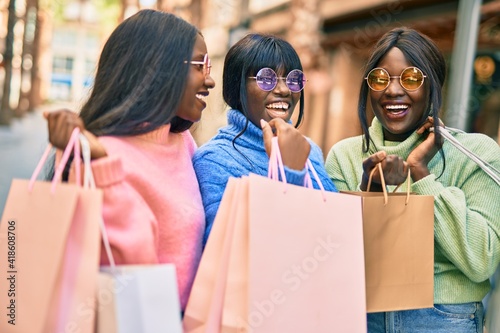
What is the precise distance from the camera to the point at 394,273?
2.27 m

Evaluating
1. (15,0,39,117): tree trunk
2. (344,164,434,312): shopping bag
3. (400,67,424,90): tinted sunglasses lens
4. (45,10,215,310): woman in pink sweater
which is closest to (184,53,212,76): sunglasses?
(45,10,215,310): woman in pink sweater

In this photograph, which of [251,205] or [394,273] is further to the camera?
[394,273]

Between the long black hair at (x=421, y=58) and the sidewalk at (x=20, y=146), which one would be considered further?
the sidewalk at (x=20, y=146)

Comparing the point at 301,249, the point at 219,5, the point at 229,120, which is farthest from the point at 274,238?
the point at 219,5

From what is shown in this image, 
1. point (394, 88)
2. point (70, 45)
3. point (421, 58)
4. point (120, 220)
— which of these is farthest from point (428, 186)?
point (70, 45)

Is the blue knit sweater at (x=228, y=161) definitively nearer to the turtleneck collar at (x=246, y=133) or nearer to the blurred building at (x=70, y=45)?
the turtleneck collar at (x=246, y=133)

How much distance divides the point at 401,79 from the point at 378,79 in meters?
0.09

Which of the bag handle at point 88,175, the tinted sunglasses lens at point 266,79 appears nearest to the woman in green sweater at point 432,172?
the tinted sunglasses lens at point 266,79

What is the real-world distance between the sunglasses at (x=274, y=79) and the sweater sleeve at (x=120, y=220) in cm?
84

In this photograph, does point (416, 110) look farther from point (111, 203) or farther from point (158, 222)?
point (111, 203)

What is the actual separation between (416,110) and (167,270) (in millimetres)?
1269

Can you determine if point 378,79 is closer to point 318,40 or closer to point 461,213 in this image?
point 461,213

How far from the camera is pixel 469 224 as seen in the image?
2.33m

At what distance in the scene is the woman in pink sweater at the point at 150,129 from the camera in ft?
6.29
